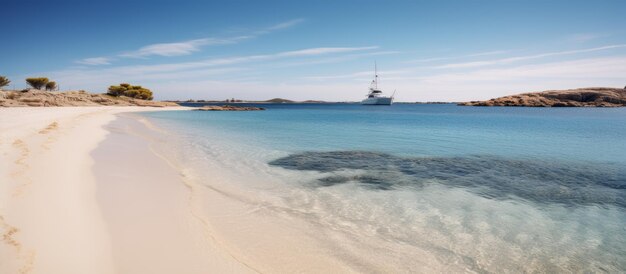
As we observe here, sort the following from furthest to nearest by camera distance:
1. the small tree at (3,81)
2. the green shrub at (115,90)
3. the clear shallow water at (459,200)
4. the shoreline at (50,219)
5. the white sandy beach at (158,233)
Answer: the green shrub at (115,90) → the small tree at (3,81) → the clear shallow water at (459,200) → the white sandy beach at (158,233) → the shoreline at (50,219)

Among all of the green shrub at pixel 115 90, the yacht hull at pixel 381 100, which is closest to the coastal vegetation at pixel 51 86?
the green shrub at pixel 115 90

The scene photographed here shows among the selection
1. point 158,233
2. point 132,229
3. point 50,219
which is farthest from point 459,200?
point 50,219

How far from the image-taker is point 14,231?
550cm

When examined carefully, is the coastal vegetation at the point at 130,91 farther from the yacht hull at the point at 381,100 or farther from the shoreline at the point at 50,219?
the shoreline at the point at 50,219

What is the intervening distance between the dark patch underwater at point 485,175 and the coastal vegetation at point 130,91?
379 ft

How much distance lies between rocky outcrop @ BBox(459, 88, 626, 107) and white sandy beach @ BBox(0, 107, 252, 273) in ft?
565

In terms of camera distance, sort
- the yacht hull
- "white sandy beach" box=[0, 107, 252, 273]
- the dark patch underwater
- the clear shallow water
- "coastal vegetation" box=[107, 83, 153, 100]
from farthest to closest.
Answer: the yacht hull → "coastal vegetation" box=[107, 83, 153, 100] → the dark patch underwater → the clear shallow water → "white sandy beach" box=[0, 107, 252, 273]

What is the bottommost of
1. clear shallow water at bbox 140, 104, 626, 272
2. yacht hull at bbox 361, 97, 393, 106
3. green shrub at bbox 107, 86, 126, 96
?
clear shallow water at bbox 140, 104, 626, 272

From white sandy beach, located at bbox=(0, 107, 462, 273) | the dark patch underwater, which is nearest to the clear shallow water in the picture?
the dark patch underwater

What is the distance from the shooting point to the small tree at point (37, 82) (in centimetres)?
8994

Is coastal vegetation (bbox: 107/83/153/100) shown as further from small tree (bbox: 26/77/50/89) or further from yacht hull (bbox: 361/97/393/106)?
yacht hull (bbox: 361/97/393/106)

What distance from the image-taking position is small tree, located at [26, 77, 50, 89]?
89938mm

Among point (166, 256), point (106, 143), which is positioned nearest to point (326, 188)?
point (166, 256)

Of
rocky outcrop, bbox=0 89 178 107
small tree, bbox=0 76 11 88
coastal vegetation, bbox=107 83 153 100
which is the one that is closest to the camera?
rocky outcrop, bbox=0 89 178 107
